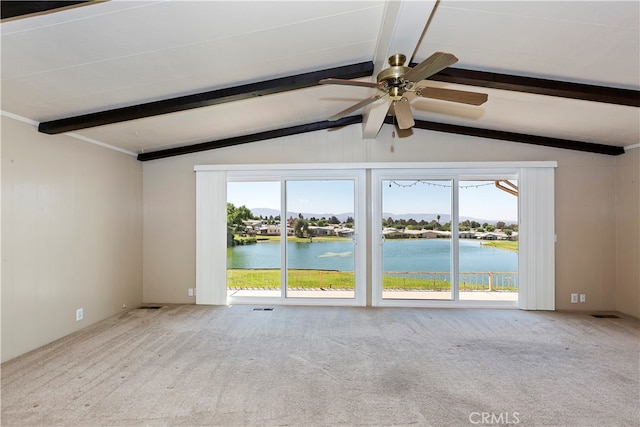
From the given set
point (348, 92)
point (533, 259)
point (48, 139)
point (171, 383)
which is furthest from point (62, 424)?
point (533, 259)

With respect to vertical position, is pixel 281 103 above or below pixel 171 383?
above

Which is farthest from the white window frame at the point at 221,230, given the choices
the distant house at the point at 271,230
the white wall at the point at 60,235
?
the white wall at the point at 60,235

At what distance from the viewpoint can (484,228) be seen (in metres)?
4.86

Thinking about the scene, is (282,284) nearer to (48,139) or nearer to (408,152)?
(408,152)

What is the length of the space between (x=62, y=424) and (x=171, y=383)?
0.69 meters

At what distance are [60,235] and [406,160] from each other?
4.48 meters

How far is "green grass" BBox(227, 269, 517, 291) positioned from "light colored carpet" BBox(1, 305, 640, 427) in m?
0.81

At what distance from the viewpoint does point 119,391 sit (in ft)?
7.97

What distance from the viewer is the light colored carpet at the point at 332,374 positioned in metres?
2.17

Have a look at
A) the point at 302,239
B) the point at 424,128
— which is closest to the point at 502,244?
the point at 424,128

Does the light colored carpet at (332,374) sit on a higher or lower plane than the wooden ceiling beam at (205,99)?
lower

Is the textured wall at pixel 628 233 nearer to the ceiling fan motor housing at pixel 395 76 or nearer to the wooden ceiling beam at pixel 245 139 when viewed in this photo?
the wooden ceiling beam at pixel 245 139

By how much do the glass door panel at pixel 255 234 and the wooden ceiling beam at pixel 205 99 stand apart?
1.98 meters

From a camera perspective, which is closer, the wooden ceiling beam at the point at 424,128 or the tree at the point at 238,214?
the wooden ceiling beam at the point at 424,128
